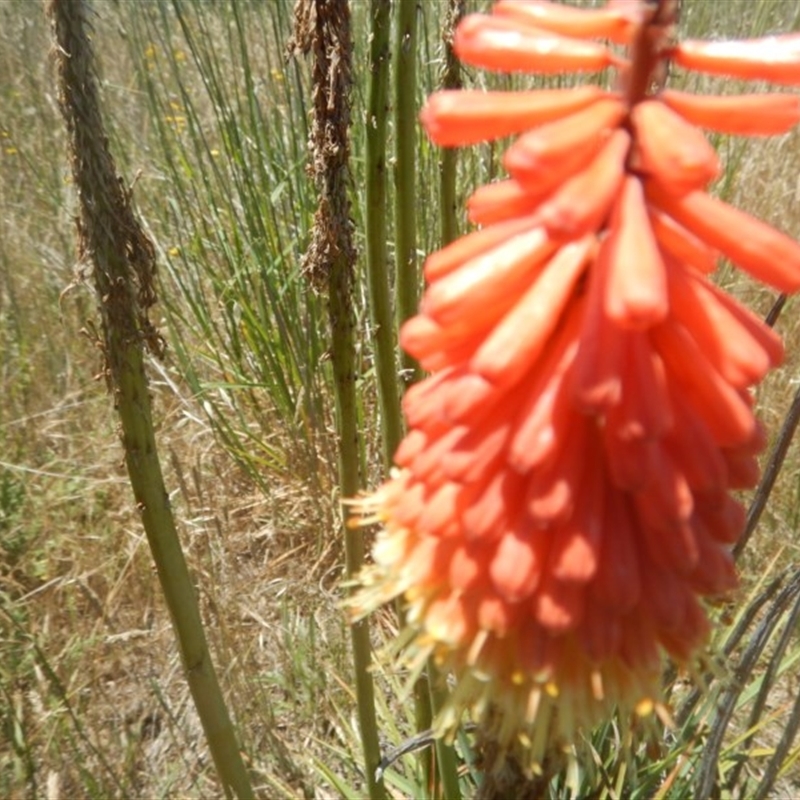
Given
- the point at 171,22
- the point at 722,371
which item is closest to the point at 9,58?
the point at 171,22

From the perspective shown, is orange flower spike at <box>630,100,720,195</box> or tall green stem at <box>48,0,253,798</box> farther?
tall green stem at <box>48,0,253,798</box>

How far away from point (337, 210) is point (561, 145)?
55 centimetres

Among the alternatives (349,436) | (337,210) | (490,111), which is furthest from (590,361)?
(349,436)

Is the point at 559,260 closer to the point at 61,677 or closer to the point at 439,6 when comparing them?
the point at 61,677

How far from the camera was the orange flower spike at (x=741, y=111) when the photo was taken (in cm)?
90

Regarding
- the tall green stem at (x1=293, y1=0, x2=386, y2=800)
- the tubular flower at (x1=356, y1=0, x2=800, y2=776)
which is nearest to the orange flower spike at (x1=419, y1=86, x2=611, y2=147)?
the tubular flower at (x1=356, y1=0, x2=800, y2=776)

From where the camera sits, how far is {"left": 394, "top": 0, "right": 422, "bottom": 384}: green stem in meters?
1.31

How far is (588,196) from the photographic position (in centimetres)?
86

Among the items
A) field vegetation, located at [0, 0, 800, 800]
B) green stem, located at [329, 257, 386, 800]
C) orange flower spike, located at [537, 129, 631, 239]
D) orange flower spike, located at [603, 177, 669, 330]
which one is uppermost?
orange flower spike, located at [537, 129, 631, 239]

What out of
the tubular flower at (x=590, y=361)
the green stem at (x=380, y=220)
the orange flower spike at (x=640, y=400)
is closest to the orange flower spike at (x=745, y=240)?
the tubular flower at (x=590, y=361)

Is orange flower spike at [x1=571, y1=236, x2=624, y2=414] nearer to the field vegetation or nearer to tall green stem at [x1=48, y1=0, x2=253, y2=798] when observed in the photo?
tall green stem at [x1=48, y1=0, x2=253, y2=798]

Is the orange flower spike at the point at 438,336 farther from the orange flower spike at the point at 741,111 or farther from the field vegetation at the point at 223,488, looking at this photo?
the field vegetation at the point at 223,488

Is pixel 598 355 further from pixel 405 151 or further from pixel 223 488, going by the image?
pixel 223 488

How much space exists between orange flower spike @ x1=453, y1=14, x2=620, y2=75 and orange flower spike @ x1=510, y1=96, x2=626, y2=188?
0.06 meters
